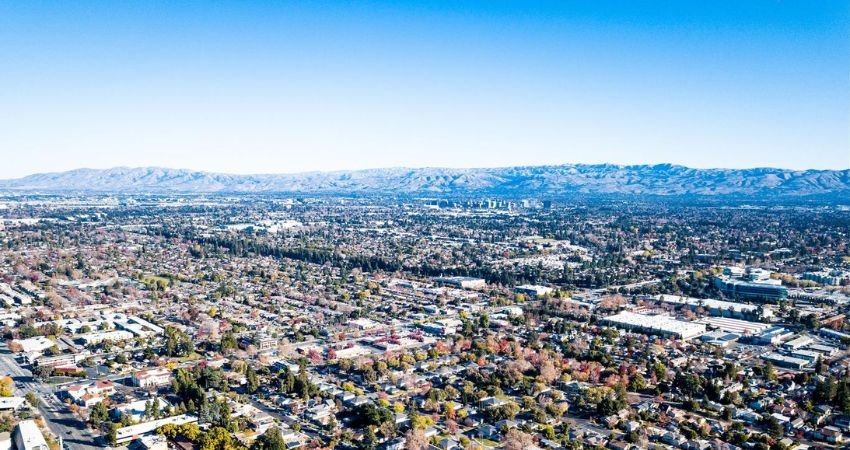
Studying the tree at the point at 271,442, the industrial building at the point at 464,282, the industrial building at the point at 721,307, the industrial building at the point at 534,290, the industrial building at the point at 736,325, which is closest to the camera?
the tree at the point at 271,442

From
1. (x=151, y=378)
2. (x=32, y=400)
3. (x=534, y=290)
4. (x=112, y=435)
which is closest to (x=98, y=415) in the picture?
(x=112, y=435)

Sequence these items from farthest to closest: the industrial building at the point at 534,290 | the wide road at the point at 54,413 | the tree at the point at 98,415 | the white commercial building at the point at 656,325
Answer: the industrial building at the point at 534,290 → the white commercial building at the point at 656,325 → the tree at the point at 98,415 → the wide road at the point at 54,413

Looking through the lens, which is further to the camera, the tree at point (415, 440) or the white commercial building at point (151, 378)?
the white commercial building at point (151, 378)

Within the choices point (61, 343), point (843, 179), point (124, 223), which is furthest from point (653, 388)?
point (843, 179)

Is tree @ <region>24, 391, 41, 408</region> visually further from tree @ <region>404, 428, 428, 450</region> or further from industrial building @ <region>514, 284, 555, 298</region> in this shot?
industrial building @ <region>514, 284, 555, 298</region>

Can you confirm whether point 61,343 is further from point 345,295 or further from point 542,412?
point 542,412

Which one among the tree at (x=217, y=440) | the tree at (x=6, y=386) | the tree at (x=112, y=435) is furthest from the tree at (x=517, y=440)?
the tree at (x=6, y=386)

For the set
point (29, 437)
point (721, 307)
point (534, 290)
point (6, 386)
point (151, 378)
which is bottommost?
point (721, 307)

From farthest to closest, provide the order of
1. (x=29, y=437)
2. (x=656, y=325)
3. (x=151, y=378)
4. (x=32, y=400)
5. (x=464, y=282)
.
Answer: (x=464, y=282) → (x=656, y=325) → (x=151, y=378) → (x=32, y=400) → (x=29, y=437)

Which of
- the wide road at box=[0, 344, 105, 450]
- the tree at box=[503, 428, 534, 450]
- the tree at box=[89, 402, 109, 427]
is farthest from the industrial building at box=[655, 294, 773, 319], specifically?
the wide road at box=[0, 344, 105, 450]

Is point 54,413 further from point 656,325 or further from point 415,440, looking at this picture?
point 656,325

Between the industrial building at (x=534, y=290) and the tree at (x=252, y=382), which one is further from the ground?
the tree at (x=252, y=382)

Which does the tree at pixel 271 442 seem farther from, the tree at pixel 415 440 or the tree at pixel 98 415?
the tree at pixel 98 415
